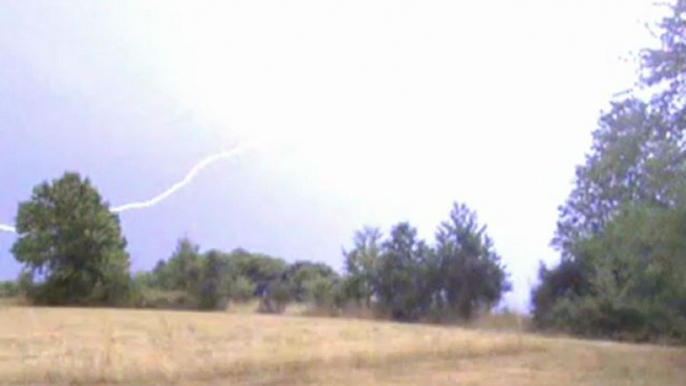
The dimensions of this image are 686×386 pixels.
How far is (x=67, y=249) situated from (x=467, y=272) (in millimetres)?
11061

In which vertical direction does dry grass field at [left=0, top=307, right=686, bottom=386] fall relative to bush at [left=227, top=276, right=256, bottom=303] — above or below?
below

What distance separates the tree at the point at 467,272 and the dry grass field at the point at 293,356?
27.0 ft

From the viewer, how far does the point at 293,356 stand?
14.6 m

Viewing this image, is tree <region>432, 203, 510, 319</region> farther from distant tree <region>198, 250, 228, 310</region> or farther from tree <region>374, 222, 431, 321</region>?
distant tree <region>198, 250, 228, 310</region>

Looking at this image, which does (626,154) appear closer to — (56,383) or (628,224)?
(628,224)

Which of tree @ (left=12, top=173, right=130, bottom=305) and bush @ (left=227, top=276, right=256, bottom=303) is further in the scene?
bush @ (left=227, top=276, right=256, bottom=303)

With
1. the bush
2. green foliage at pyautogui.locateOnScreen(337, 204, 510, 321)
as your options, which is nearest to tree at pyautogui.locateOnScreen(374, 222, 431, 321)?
green foliage at pyautogui.locateOnScreen(337, 204, 510, 321)

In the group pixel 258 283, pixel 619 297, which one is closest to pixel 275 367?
pixel 619 297

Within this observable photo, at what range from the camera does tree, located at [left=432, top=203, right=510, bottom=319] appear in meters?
28.3

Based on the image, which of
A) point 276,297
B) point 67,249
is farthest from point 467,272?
point 67,249

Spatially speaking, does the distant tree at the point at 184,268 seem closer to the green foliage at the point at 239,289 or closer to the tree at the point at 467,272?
the green foliage at the point at 239,289

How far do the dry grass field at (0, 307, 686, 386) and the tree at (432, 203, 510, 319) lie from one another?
8227 millimetres

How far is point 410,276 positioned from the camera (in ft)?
94.3

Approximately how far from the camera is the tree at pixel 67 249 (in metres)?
28.4
